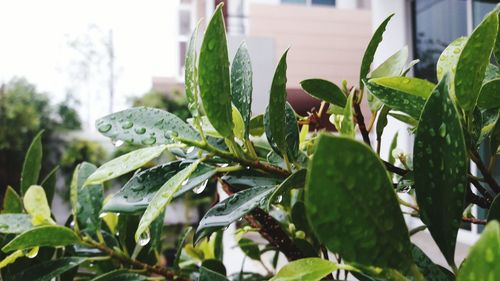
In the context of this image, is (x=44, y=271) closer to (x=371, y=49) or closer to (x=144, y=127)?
(x=144, y=127)

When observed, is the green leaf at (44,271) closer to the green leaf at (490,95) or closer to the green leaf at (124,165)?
the green leaf at (124,165)

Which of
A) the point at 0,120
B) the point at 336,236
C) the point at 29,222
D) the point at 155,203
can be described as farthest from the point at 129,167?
the point at 0,120

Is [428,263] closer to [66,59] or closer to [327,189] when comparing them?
[327,189]

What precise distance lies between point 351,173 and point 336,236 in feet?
0.08

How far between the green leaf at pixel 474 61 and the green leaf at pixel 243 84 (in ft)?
0.44

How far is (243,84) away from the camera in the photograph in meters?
0.34

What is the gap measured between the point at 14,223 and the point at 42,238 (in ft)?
0.33

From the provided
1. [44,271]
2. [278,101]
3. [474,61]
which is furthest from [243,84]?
[44,271]

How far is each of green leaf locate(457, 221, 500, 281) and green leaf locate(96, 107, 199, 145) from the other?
0.22m

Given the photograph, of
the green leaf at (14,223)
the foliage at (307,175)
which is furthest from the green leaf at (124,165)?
the green leaf at (14,223)

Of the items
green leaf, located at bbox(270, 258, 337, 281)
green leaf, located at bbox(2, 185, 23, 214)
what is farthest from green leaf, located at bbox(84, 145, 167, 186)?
green leaf, located at bbox(2, 185, 23, 214)

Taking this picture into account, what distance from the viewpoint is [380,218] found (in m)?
0.18

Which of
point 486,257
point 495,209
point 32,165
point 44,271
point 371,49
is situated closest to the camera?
point 486,257

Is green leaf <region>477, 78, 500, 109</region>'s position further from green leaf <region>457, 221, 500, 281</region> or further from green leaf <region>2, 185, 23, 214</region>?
green leaf <region>2, 185, 23, 214</region>
